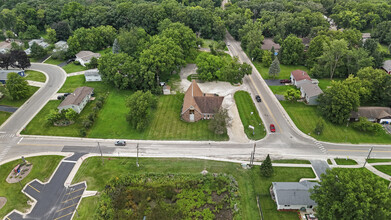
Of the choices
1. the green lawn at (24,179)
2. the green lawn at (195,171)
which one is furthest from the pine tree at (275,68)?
the green lawn at (24,179)

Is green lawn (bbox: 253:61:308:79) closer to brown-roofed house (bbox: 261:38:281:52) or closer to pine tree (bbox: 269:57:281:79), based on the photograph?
pine tree (bbox: 269:57:281:79)

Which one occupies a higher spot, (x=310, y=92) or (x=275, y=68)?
(x=275, y=68)

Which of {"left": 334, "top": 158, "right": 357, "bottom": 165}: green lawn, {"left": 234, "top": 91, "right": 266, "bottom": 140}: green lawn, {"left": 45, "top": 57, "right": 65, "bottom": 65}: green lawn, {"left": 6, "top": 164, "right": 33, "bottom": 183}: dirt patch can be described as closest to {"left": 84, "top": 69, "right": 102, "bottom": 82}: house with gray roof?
{"left": 45, "top": 57, "right": 65, "bottom": 65}: green lawn

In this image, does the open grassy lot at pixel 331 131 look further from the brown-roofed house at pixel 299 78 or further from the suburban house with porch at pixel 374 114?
the brown-roofed house at pixel 299 78

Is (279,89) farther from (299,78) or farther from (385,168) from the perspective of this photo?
(385,168)

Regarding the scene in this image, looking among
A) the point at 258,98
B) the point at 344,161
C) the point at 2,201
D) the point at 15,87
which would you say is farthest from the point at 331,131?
the point at 15,87
